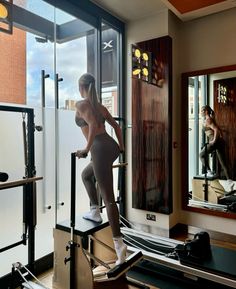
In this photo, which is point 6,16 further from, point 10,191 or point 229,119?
point 229,119

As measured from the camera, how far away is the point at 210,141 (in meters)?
3.63

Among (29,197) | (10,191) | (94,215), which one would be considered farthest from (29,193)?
(94,215)

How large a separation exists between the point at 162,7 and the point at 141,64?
886 millimetres

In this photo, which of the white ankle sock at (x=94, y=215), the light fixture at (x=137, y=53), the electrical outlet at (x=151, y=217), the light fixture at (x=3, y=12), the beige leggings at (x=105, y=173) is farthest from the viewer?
the electrical outlet at (x=151, y=217)

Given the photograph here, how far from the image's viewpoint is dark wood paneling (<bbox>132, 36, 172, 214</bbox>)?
3.52 metres

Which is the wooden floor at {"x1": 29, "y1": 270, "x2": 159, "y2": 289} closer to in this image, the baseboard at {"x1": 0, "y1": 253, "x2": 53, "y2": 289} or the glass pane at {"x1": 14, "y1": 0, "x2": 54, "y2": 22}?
the baseboard at {"x1": 0, "y1": 253, "x2": 53, "y2": 289}

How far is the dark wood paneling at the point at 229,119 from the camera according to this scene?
11.2 feet

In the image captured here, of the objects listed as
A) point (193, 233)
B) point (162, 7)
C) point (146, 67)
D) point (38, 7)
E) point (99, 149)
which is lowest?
point (193, 233)

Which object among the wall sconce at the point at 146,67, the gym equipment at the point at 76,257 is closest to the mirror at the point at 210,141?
the wall sconce at the point at 146,67

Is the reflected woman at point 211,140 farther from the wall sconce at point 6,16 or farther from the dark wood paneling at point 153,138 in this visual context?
the wall sconce at point 6,16

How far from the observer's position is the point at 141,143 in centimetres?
375

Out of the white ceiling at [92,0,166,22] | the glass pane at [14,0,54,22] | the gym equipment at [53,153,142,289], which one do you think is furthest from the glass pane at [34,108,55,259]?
the white ceiling at [92,0,166,22]

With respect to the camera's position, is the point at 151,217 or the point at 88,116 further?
the point at 151,217

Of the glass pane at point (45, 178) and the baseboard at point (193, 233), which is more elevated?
the glass pane at point (45, 178)
